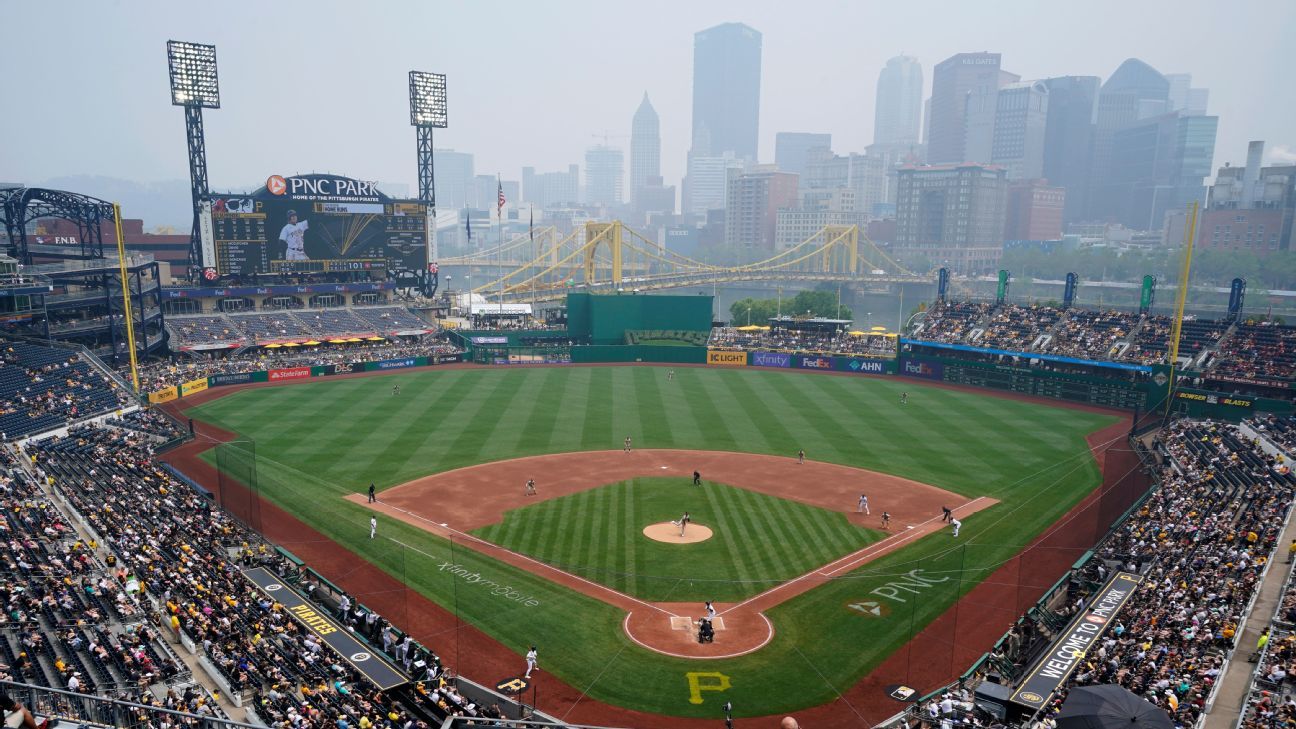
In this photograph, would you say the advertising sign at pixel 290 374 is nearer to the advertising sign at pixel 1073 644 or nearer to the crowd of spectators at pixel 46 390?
the crowd of spectators at pixel 46 390

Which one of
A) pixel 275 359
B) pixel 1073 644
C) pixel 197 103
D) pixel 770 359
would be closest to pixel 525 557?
pixel 1073 644

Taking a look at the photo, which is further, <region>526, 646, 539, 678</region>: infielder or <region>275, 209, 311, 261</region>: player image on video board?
<region>275, 209, 311, 261</region>: player image on video board

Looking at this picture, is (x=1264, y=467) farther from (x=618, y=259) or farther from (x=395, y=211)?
(x=618, y=259)

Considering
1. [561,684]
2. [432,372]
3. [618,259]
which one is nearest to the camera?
[561,684]

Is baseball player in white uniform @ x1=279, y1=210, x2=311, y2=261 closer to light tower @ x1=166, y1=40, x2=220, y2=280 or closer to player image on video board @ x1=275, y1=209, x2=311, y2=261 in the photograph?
player image on video board @ x1=275, y1=209, x2=311, y2=261

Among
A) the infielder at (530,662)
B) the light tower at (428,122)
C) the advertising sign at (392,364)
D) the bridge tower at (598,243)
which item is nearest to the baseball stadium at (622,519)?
the infielder at (530,662)

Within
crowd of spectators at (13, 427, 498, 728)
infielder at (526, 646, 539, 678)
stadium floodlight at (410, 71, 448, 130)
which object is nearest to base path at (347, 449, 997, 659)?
infielder at (526, 646, 539, 678)

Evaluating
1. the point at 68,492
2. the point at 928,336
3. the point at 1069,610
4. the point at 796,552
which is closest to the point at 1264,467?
the point at 1069,610
